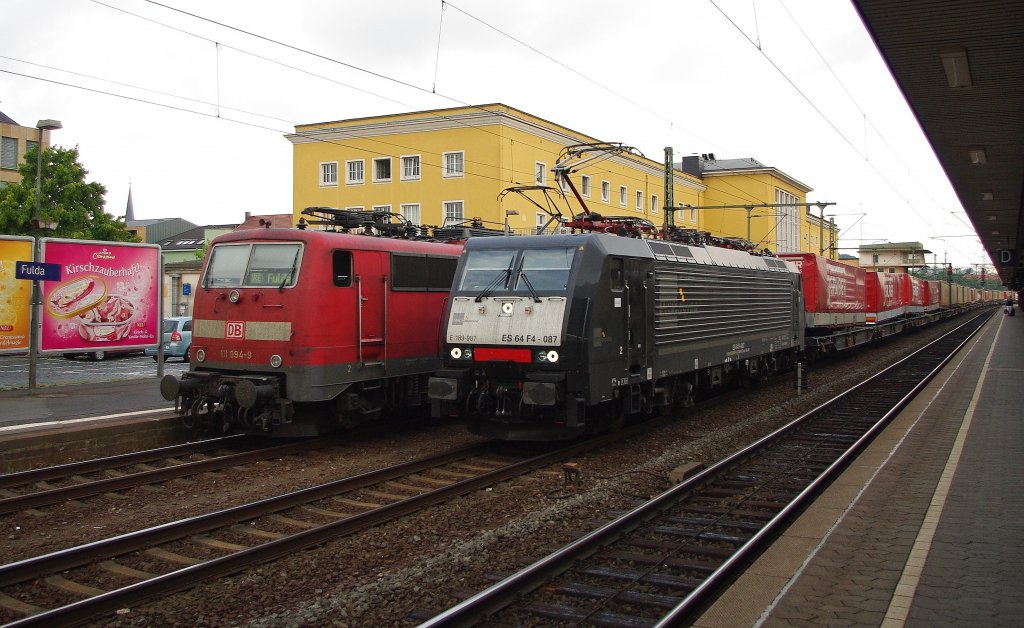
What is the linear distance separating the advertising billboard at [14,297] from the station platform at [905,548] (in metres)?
13.0

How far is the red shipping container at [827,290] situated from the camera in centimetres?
2364

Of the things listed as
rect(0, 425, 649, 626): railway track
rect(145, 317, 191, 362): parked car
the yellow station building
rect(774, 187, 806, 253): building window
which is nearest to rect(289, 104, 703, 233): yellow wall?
the yellow station building

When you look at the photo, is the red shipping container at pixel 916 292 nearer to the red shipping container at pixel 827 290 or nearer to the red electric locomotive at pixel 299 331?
the red shipping container at pixel 827 290

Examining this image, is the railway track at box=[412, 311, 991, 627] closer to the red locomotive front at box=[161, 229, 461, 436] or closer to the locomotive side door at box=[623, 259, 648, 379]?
the locomotive side door at box=[623, 259, 648, 379]

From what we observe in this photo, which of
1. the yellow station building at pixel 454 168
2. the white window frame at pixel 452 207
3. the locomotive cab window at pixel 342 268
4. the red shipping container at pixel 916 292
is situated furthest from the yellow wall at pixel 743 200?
the locomotive cab window at pixel 342 268

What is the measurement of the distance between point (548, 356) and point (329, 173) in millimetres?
34983

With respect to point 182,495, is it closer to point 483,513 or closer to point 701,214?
point 483,513

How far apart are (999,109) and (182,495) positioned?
14461mm

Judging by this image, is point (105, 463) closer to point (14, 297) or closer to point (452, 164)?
point (14, 297)

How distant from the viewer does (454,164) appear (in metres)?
38.8

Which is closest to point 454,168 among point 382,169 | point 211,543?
point 382,169

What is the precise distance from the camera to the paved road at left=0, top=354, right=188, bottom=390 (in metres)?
16.9

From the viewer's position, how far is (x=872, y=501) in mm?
7820

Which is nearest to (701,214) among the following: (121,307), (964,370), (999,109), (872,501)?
(964,370)
